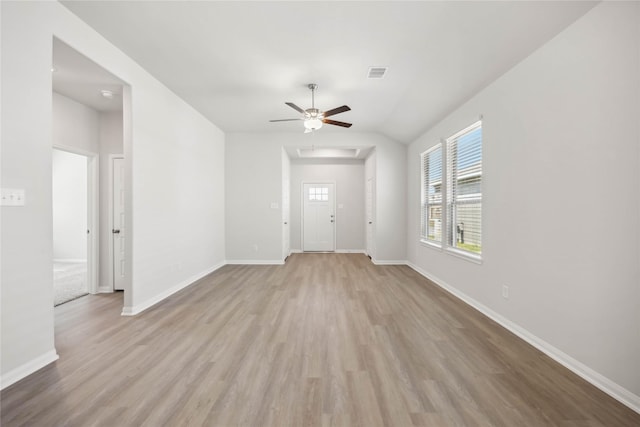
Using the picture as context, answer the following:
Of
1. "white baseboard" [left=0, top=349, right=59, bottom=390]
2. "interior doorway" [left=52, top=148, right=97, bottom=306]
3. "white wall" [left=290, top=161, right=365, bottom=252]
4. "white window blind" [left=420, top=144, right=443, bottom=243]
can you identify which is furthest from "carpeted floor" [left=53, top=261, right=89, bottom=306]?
"white window blind" [left=420, top=144, right=443, bottom=243]

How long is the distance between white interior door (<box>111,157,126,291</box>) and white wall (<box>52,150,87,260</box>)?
Result: 11.8 feet

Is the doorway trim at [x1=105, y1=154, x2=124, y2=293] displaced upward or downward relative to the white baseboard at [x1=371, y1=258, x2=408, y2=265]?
upward

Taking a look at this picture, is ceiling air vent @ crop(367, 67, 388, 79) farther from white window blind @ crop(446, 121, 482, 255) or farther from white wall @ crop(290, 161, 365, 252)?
white wall @ crop(290, 161, 365, 252)

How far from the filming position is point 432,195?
508cm

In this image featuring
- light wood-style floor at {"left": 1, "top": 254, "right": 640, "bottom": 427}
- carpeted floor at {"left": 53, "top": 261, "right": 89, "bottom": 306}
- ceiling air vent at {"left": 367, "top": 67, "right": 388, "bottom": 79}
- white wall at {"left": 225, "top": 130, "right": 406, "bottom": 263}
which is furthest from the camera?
white wall at {"left": 225, "top": 130, "right": 406, "bottom": 263}

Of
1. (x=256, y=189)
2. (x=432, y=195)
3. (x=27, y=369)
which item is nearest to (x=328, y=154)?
(x=256, y=189)

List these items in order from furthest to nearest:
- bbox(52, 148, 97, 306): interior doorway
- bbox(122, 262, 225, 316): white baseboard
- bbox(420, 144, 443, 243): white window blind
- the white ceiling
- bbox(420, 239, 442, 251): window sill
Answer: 1. bbox(52, 148, 97, 306): interior doorway
2. bbox(420, 144, 443, 243): white window blind
3. bbox(420, 239, 442, 251): window sill
4. bbox(122, 262, 225, 316): white baseboard
5. the white ceiling

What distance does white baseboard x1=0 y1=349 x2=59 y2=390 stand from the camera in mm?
1875

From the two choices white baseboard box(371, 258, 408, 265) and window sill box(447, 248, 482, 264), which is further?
white baseboard box(371, 258, 408, 265)

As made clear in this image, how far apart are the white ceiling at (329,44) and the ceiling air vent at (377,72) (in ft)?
0.33

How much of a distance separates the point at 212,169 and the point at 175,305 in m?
2.85

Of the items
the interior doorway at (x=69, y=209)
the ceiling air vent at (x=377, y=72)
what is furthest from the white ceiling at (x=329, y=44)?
the interior doorway at (x=69, y=209)

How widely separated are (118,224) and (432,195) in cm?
519

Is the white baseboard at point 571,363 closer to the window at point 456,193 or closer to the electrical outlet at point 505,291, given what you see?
the electrical outlet at point 505,291
